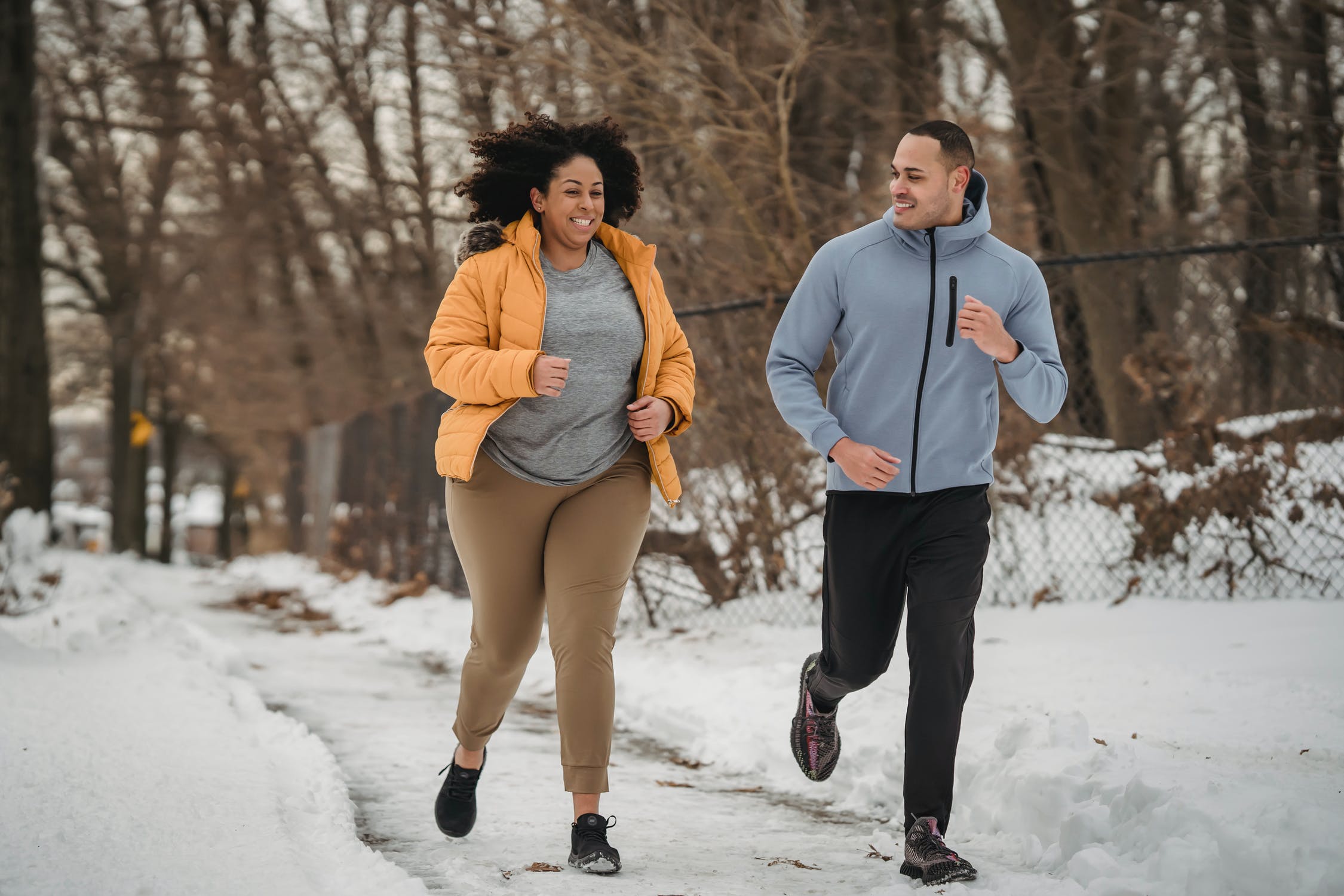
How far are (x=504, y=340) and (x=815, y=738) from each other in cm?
165

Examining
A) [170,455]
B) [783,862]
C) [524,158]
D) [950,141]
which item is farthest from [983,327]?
[170,455]

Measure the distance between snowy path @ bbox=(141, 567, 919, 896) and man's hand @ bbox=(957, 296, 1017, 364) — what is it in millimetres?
1455

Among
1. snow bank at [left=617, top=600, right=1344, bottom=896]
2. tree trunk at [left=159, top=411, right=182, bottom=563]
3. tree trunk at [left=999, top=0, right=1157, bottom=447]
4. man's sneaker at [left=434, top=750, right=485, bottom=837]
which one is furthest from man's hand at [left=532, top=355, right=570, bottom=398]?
tree trunk at [left=159, top=411, right=182, bottom=563]

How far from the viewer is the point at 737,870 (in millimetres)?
3445

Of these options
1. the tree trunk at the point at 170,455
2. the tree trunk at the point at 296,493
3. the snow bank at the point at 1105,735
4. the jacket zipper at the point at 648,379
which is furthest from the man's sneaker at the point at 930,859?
the tree trunk at the point at 170,455

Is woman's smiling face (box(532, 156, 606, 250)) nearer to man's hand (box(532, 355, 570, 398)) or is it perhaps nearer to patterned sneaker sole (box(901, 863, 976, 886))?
man's hand (box(532, 355, 570, 398))

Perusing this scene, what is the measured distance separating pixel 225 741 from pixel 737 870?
2.04 meters

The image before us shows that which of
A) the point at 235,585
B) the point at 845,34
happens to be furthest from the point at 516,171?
the point at 235,585

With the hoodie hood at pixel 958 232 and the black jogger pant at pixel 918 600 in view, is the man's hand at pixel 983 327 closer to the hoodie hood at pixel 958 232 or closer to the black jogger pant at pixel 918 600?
the hoodie hood at pixel 958 232

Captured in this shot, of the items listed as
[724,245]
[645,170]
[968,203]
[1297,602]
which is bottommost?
[1297,602]

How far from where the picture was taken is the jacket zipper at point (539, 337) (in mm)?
3395

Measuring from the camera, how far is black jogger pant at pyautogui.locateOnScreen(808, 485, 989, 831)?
3.31 meters

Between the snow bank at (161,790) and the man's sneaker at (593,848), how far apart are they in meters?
0.53

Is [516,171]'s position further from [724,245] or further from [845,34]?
[845,34]
